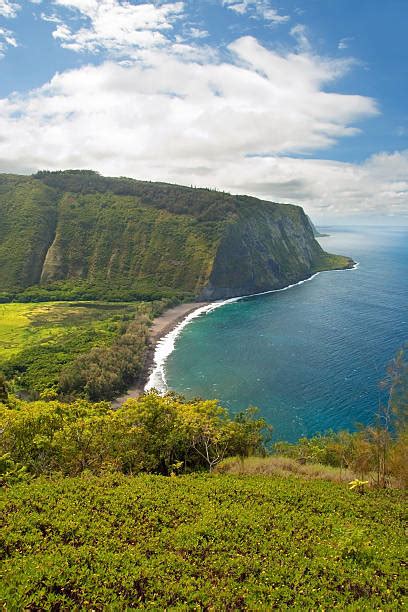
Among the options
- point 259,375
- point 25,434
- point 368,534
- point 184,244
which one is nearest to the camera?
point 368,534

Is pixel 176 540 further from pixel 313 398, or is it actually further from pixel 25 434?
pixel 313 398

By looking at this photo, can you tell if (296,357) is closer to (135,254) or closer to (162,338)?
(162,338)

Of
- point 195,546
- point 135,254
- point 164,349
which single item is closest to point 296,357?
point 164,349

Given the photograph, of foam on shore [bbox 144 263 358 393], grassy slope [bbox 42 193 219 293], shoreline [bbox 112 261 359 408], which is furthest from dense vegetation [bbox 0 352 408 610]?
grassy slope [bbox 42 193 219 293]

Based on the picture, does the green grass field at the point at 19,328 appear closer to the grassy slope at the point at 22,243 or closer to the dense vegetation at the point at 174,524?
the grassy slope at the point at 22,243

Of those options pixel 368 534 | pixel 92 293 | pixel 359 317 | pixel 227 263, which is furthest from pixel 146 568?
pixel 227 263

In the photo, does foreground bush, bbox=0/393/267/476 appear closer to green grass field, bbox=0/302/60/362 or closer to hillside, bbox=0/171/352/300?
green grass field, bbox=0/302/60/362
